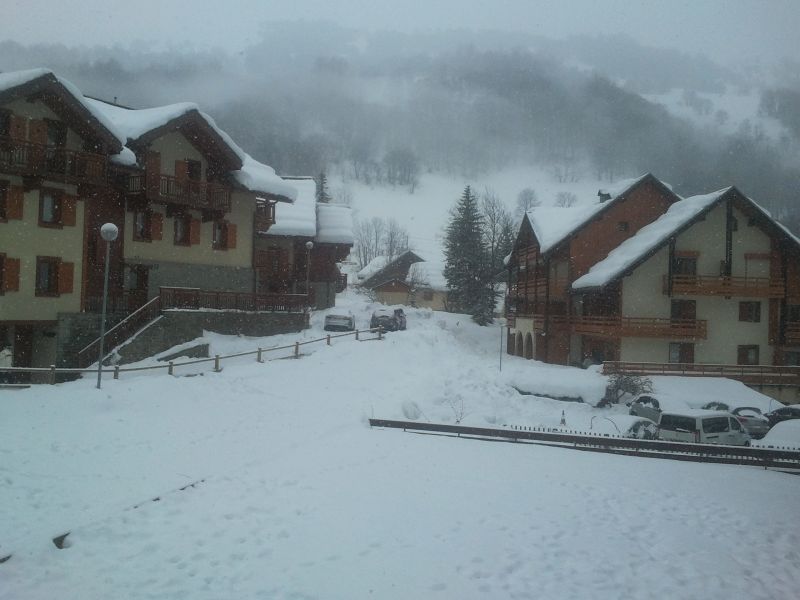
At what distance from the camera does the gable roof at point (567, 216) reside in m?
34.6

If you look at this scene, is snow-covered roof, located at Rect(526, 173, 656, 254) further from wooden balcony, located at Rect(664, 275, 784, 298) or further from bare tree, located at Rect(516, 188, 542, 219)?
bare tree, located at Rect(516, 188, 542, 219)

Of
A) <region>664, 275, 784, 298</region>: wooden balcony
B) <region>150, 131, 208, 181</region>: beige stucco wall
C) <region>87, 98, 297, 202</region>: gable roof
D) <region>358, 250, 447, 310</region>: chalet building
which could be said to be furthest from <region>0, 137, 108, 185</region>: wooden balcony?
<region>358, 250, 447, 310</region>: chalet building

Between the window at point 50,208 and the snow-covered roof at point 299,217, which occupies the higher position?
the snow-covered roof at point 299,217

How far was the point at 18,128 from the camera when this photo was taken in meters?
21.0

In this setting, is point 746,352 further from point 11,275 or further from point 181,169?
point 11,275

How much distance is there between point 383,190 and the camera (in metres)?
105

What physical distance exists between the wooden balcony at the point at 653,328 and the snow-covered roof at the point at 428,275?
1216 inches

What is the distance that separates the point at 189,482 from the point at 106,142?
60.1 feet

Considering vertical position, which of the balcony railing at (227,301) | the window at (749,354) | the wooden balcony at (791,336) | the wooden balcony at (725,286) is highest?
the wooden balcony at (725,286)

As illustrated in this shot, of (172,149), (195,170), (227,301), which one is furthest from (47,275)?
(195,170)

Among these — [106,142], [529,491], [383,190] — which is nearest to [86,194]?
[106,142]

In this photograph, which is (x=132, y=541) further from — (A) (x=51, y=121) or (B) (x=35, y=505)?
(A) (x=51, y=121)

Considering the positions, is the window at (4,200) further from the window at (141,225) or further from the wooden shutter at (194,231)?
the wooden shutter at (194,231)

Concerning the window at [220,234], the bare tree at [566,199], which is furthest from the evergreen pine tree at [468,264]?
the window at [220,234]
